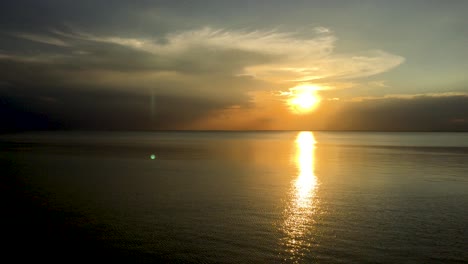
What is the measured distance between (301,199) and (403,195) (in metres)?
8.25

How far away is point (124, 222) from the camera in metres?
19.7

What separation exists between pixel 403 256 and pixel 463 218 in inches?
341

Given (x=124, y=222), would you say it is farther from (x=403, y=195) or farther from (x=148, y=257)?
(x=403, y=195)

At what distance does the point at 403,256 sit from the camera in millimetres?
14500

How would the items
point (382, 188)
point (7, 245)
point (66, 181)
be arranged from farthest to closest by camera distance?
point (66, 181), point (382, 188), point (7, 245)

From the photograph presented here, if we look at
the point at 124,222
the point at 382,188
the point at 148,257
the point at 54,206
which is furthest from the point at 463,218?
the point at 54,206

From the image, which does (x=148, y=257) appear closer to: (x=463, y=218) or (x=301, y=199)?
(x=301, y=199)

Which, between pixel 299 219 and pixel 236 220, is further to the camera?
pixel 299 219

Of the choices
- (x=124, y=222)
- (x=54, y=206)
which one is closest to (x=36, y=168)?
(x=54, y=206)

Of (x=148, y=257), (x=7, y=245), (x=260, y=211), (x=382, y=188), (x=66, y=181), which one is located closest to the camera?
(x=148, y=257)

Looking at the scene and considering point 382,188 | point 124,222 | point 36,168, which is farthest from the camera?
point 36,168

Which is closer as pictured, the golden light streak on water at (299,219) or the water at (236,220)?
the water at (236,220)

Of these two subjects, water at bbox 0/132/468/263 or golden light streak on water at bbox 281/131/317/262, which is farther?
golden light streak on water at bbox 281/131/317/262

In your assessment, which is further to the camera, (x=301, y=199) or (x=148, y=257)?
(x=301, y=199)
